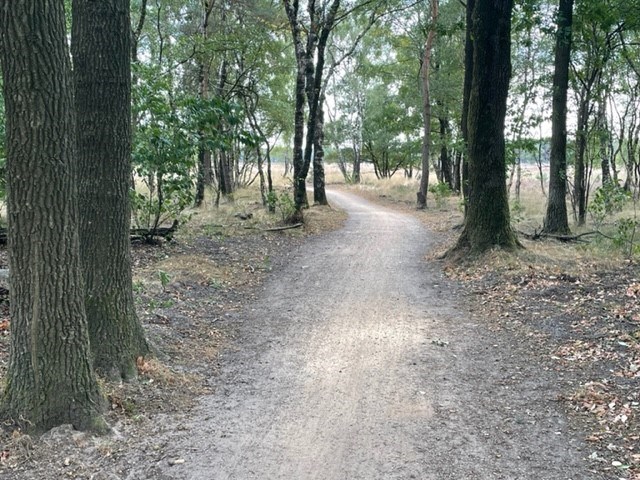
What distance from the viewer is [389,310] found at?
7.36 m

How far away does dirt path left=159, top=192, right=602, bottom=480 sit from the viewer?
3.60 meters

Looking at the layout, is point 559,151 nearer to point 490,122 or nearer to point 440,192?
point 490,122

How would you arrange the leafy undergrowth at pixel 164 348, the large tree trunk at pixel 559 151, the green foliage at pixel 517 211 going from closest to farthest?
1. the leafy undergrowth at pixel 164 348
2. the large tree trunk at pixel 559 151
3. the green foliage at pixel 517 211

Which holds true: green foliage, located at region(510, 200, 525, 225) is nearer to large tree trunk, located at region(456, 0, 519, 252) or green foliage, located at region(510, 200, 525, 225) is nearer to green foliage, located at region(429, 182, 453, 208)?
large tree trunk, located at region(456, 0, 519, 252)

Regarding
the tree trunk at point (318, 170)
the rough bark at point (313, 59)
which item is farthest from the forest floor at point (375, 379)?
the tree trunk at point (318, 170)

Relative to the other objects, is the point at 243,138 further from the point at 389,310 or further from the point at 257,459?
the point at 257,459

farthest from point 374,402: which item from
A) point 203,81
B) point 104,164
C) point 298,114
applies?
point 203,81

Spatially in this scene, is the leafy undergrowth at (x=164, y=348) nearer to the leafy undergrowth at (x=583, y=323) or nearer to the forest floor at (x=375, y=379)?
the forest floor at (x=375, y=379)

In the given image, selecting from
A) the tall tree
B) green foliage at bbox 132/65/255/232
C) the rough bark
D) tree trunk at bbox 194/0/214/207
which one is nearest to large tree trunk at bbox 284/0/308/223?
the rough bark

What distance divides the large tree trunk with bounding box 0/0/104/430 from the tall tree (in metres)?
0.82

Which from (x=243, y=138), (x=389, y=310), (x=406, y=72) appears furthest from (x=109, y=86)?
(x=406, y=72)

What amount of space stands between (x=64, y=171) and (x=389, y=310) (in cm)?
479

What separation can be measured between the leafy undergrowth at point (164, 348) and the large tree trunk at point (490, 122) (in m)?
4.07

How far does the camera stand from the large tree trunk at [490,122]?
9.54 metres
